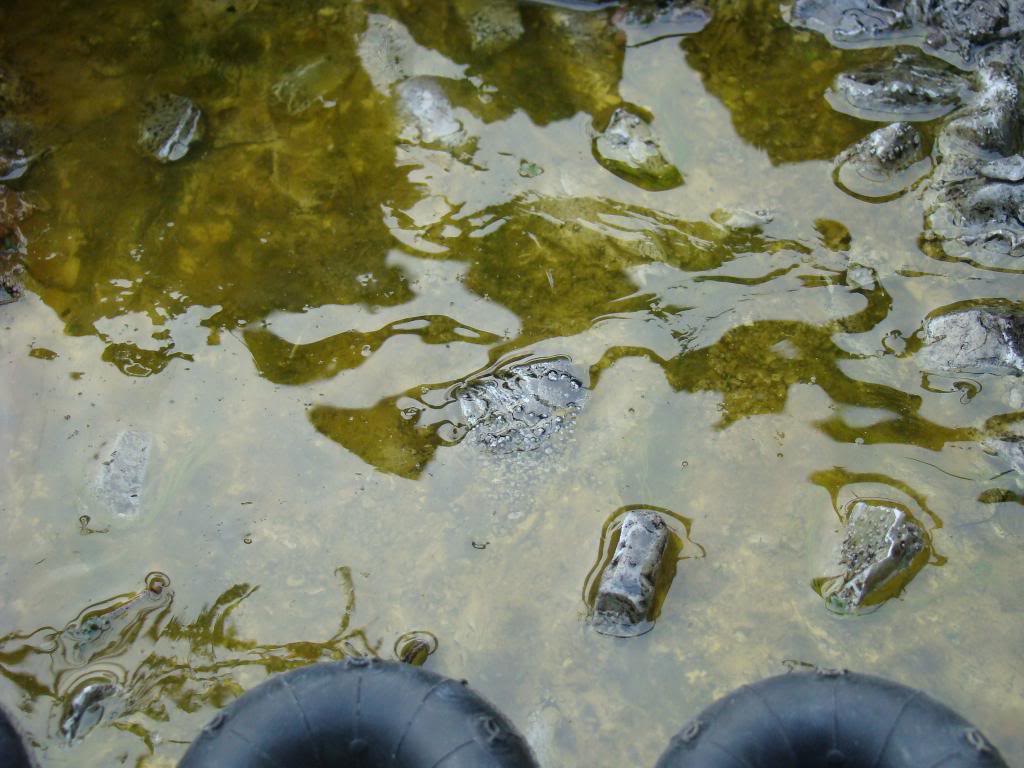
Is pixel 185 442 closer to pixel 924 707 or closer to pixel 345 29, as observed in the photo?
pixel 345 29

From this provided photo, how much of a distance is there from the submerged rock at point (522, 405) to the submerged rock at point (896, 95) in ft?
9.94

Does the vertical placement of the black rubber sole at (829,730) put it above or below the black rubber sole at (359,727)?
below

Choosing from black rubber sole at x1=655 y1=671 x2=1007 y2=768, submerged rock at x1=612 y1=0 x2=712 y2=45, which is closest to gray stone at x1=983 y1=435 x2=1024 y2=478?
black rubber sole at x1=655 y1=671 x2=1007 y2=768

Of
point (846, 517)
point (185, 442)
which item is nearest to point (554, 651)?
point (846, 517)

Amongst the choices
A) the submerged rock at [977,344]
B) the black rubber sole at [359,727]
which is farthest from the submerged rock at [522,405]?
the submerged rock at [977,344]

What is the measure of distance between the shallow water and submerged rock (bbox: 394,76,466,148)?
5cm

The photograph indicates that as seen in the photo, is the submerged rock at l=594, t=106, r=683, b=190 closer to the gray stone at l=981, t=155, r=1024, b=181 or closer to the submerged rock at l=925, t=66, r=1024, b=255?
the submerged rock at l=925, t=66, r=1024, b=255

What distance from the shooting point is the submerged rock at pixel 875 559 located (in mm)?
5055

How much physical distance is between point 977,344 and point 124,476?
5.35m

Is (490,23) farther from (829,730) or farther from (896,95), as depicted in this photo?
(829,730)

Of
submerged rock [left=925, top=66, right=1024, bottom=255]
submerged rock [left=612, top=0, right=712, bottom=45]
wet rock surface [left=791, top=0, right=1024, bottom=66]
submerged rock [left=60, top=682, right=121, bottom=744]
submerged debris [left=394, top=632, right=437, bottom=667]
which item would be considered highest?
submerged rock [left=612, top=0, right=712, bottom=45]

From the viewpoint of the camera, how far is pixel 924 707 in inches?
162

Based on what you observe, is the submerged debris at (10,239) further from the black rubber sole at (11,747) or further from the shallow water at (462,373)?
the black rubber sole at (11,747)

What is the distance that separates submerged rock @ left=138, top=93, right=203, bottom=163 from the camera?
22.2 ft
